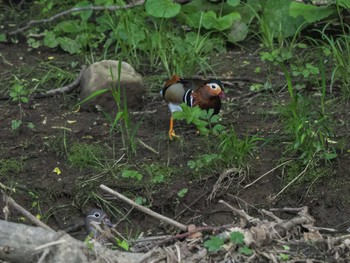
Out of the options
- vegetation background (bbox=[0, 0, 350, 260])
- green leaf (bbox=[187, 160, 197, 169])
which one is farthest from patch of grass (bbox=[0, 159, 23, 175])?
green leaf (bbox=[187, 160, 197, 169])

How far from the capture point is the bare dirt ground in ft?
18.6

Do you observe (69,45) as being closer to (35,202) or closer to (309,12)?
(309,12)

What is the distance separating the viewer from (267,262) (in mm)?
4391

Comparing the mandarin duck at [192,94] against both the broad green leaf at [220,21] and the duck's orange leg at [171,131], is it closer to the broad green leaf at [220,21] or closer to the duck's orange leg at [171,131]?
the duck's orange leg at [171,131]

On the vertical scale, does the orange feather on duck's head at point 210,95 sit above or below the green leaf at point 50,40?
above

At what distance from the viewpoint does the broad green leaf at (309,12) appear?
289 inches

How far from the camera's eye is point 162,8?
7410 mm

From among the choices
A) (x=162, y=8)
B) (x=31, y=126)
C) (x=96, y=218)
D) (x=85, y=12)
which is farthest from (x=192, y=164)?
(x=85, y=12)

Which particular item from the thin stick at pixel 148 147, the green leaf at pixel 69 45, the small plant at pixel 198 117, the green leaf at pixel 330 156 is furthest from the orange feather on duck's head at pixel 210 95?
the green leaf at pixel 69 45

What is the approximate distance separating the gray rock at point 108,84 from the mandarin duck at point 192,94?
0.30m

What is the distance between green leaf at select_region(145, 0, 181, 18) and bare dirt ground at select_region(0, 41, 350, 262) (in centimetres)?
68

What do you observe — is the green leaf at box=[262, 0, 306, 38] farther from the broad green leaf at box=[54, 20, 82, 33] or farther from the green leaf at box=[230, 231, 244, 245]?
the green leaf at box=[230, 231, 244, 245]

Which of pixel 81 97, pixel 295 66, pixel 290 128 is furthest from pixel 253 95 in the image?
pixel 81 97

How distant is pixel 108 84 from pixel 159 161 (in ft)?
3.01
